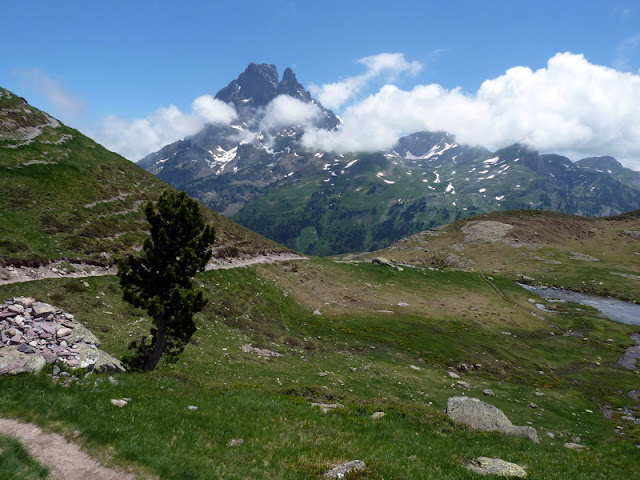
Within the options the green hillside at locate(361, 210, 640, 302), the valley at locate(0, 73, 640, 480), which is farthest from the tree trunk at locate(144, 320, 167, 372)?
the green hillside at locate(361, 210, 640, 302)

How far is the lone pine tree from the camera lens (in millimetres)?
21594

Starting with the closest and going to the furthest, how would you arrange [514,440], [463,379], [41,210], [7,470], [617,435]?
1. [7,470]
2. [514,440]
3. [617,435]
4. [463,379]
5. [41,210]

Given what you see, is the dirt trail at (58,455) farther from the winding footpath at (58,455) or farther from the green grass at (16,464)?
the green grass at (16,464)

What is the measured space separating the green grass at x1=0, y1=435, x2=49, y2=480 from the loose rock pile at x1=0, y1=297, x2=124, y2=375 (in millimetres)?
7478

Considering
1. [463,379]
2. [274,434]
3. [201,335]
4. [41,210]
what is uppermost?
[41,210]

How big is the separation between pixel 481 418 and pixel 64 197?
63.2 meters

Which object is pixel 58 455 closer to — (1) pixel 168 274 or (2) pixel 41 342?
(2) pixel 41 342

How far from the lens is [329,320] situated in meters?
53.4

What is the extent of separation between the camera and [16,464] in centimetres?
841

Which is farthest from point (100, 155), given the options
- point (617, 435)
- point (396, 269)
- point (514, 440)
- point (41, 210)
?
point (617, 435)

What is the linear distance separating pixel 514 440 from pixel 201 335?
28986 mm

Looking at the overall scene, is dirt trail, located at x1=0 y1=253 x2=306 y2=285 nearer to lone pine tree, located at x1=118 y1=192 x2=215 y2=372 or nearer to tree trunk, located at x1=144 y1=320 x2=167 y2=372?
lone pine tree, located at x1=118 y1=192 x2=215 y2=372

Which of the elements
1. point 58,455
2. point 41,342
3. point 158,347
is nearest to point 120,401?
point 58,455

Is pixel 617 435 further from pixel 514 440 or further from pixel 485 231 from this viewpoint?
pixel 485 231
